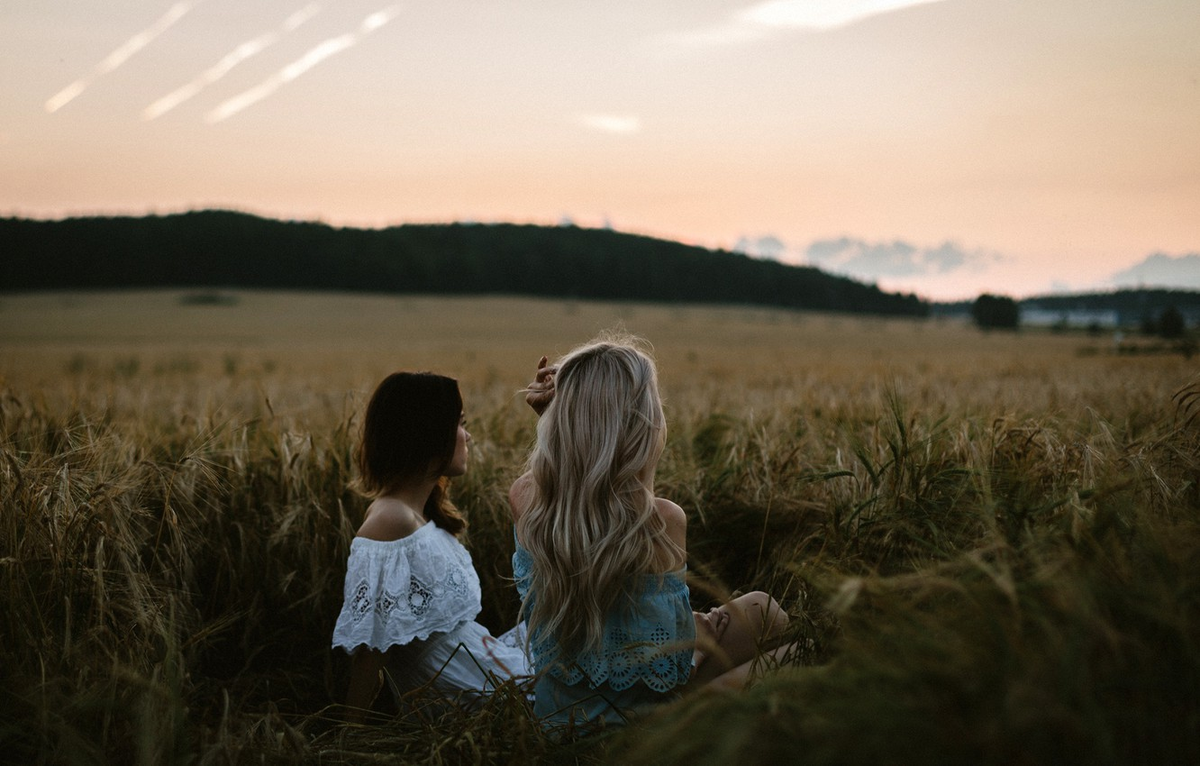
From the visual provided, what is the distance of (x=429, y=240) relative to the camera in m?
87.5

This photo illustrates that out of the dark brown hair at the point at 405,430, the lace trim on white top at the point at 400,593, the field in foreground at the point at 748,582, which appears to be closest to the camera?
the field in foreground at the point at 748,582

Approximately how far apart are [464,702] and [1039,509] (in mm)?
1851

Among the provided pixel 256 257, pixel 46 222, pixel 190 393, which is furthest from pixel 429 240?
pixel 190 393

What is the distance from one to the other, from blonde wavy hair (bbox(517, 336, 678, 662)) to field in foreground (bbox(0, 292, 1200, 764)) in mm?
314

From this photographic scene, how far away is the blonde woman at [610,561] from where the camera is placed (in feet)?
6.86

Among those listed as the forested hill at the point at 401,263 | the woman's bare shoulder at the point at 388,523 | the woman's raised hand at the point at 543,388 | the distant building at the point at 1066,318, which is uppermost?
the forested hill at the point at 401,263

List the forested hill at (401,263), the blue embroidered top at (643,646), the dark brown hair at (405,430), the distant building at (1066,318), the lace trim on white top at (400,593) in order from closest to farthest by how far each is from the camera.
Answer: the blue embroidered top at (643,646), the lace trim on white top at (400,593), the dark brown hair at (405,430), the distant building at (1066,318), the forested hill at (401,263)

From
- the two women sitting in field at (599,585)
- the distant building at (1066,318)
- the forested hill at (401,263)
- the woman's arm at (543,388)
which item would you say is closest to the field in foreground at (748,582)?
the two women sitting in field at (599,585)

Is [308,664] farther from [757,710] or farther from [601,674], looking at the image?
[757,710]

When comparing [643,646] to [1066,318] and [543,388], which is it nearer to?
[543,388]

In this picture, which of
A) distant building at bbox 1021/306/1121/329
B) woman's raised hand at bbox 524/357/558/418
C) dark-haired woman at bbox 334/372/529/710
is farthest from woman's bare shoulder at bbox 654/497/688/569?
distant building at bbox 1021/306/1121/329

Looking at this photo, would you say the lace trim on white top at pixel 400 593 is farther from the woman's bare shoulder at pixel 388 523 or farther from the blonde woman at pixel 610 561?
the blonde woman at pixel 610 561

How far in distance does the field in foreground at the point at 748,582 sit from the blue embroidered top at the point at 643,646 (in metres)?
0.22

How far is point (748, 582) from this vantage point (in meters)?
3.09
